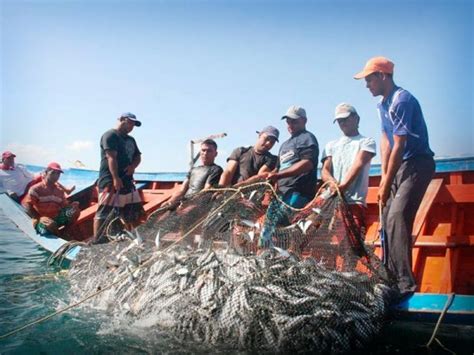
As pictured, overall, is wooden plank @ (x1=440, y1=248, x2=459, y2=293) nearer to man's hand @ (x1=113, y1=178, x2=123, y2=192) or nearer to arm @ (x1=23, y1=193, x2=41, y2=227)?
man's hand @ (x1=113, y1=178, x2=123, y2=192)

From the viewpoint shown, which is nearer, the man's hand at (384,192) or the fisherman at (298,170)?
the man's hand at (384,192)

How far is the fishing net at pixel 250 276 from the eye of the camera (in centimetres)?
350

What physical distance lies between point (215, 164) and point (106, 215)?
90.0 inches

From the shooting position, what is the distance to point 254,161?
6371 mm

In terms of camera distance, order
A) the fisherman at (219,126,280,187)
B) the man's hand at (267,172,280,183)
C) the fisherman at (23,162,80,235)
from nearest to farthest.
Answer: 1. the man's hand at (267,172,280,183)
2. the fisherman at (219,126,280,187)
3. the fisherman at (23,162,80,235)

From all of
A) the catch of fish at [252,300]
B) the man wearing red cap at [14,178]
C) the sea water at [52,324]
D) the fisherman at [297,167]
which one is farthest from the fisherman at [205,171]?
the man wearing red cap at [14,178]

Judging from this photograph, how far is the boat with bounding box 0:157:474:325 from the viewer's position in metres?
3.87

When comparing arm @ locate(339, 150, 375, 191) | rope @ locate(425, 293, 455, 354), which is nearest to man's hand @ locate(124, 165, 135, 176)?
arm @ locate(339, 150, 375, 191)

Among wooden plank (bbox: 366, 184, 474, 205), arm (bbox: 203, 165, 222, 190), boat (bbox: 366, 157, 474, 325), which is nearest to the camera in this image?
boat (bbox: 366, 157, 474, 325)

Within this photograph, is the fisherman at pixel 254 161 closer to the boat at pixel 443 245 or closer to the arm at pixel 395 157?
the boat at pixel 443 245

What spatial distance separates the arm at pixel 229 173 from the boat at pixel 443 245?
225 cm

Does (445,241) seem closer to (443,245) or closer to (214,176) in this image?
(443,245)

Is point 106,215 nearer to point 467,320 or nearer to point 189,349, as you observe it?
point 189,349

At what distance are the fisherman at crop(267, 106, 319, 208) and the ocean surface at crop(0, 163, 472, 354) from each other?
237cm
